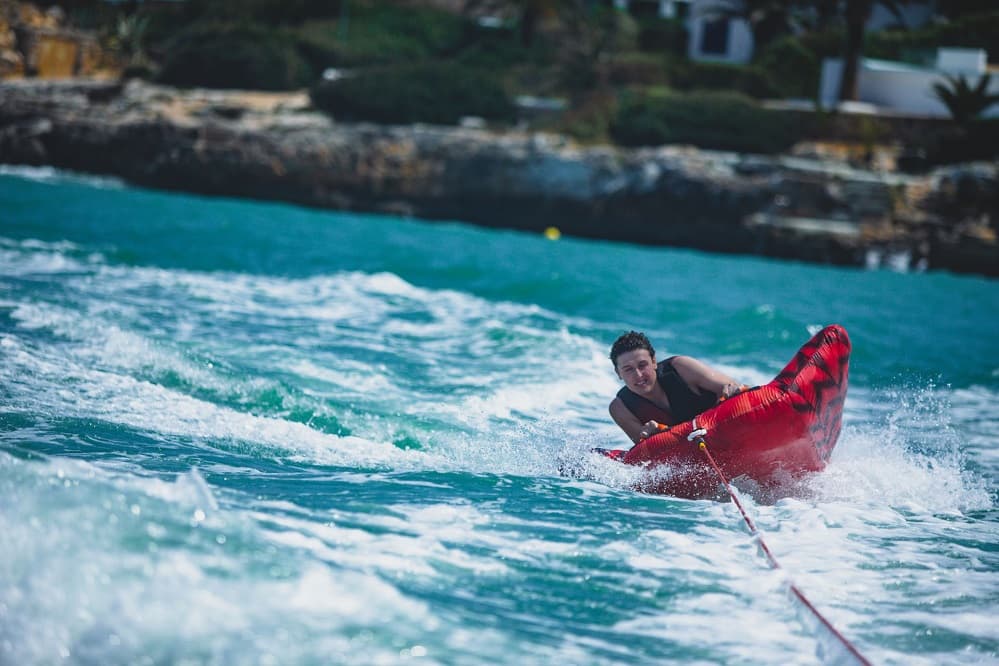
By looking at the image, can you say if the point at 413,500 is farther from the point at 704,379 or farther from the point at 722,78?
the point at 722,78

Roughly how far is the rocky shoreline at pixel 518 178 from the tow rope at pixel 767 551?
22.2 meters

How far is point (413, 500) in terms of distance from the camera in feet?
16.0

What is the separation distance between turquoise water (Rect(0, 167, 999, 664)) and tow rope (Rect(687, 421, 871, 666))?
0.06 metres

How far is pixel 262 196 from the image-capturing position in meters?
29.3

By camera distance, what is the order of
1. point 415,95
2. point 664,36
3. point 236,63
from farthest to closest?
1. point 664,36
2. point 236,63
3. point 415,95

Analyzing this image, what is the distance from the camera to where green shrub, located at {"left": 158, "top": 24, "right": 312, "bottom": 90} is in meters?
33.0

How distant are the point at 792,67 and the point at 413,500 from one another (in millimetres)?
33622

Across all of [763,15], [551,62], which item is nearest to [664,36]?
[763,15]

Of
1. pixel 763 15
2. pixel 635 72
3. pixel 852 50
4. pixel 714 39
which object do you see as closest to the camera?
pixel 852 50

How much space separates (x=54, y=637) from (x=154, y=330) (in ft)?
20.9

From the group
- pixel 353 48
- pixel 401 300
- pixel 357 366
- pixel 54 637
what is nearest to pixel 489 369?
pixel 357 366

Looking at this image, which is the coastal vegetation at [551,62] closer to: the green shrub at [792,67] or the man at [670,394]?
the green shrub at [792,67]

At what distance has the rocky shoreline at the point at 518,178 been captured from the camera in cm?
2652

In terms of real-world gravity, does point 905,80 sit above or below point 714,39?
below
